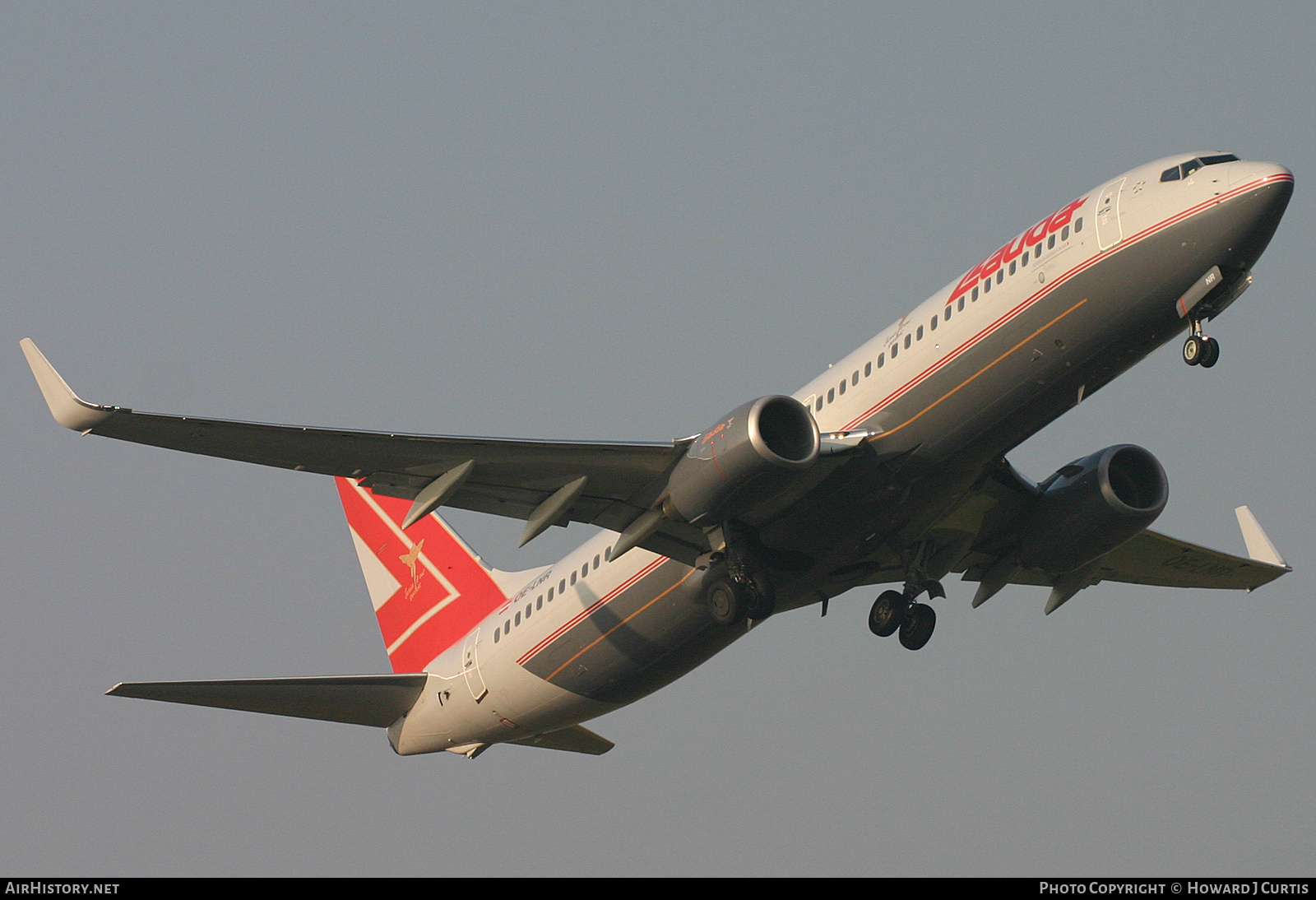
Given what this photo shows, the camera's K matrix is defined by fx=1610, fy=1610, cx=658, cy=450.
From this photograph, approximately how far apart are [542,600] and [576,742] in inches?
182

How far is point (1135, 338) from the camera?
24.5m

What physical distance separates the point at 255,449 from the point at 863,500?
9.60 m

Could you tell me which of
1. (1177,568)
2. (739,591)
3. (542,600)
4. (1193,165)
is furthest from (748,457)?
(1177,568)

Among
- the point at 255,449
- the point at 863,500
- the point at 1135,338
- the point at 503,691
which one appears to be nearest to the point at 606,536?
the point at 503,691

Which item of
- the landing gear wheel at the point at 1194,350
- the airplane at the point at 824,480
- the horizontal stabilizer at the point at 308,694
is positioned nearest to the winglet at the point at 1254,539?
the airplane at the point at 824,480

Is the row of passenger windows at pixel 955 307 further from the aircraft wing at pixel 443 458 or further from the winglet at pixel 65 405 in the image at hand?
the winglet at pixel 65 405

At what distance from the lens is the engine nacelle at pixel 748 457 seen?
80.0 ft

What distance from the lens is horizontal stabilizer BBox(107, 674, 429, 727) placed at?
91.8 ft

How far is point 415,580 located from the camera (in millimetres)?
36312

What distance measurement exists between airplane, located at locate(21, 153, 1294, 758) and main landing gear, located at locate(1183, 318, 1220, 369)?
0.08 feet

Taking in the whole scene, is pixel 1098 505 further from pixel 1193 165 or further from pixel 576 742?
pixel 576 742

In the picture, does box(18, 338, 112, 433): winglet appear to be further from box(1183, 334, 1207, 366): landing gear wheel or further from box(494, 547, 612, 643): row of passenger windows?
box(1183, 334, 1207, 366): landing gear wheel

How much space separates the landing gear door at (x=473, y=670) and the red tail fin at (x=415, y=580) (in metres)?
1.60
